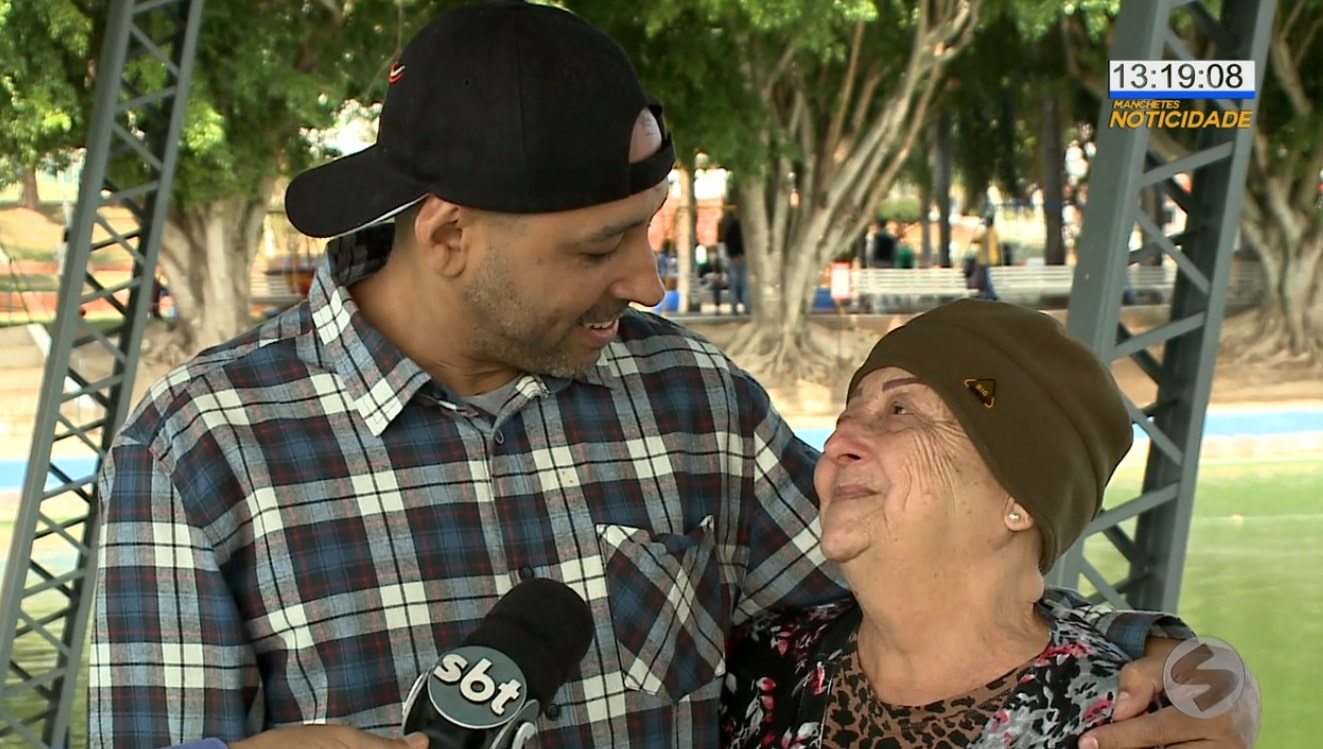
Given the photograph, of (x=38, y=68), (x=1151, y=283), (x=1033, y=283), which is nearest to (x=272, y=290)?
(x=38, y=68)

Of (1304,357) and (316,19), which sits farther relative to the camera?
(1304,357)

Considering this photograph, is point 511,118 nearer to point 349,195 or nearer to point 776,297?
point 349,195

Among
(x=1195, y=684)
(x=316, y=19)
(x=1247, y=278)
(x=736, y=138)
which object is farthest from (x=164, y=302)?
(x=1195, y=684)

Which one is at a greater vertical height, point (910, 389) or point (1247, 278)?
point (910, 389)

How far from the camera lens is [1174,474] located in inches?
130

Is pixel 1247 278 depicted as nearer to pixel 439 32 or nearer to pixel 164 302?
pixel 164 302

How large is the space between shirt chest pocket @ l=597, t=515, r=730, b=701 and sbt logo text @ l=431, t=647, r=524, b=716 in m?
0.48

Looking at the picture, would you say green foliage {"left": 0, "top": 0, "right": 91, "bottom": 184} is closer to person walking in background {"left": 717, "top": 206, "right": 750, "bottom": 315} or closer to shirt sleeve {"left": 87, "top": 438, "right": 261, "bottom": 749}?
person walking in background {"left": 717, "top": 206, "right": 750, "bottom": 315}

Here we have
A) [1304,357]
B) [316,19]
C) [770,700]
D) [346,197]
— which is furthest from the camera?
[1304,357]

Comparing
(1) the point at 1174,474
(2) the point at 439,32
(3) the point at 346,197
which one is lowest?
(1) the point at 1174,474

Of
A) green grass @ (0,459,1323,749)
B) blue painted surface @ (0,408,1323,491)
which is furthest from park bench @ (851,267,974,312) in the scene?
green grass @ (0,459,1323,749)

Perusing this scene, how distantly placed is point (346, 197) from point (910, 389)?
0.62 meters

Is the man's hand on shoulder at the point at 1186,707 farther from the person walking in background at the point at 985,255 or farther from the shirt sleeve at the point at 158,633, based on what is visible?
the person walking in background at the point at 985,255

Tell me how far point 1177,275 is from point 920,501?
176cm
